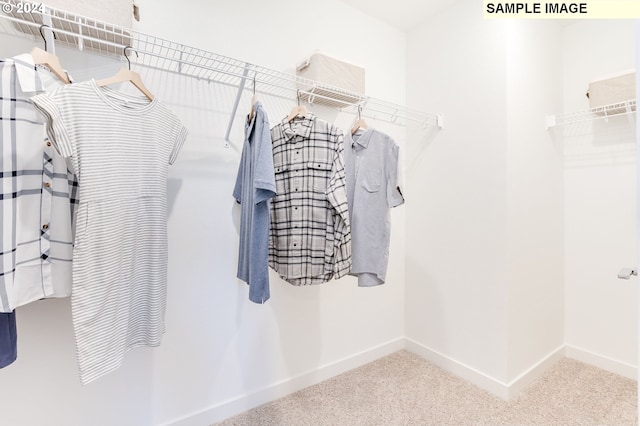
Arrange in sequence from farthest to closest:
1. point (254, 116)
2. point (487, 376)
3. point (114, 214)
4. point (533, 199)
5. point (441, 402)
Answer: point (533, 199)
point (487, 376)
point (441, 402)
point (254, 116)
point (114, 214)

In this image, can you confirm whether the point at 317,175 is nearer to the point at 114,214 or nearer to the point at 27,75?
the point at 114,214

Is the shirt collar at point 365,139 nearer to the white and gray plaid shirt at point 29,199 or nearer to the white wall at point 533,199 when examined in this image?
the white wall at point 533,199

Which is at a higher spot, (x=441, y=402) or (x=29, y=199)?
(x=29, y=199)

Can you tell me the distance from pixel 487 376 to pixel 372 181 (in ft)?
4.41

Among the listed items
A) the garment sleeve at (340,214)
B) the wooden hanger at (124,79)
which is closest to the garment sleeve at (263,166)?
the garment sleeve at (340,214)

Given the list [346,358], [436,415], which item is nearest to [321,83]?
[346,358]

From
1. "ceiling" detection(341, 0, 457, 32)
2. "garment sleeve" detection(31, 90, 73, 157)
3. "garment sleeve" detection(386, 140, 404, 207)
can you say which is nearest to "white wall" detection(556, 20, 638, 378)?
"ceiling" detection(341, 0, 457, 32)

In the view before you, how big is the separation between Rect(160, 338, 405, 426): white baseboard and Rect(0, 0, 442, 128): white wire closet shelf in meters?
1.52

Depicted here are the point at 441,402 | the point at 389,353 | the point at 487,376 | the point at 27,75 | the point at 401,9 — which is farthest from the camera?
the point at 389,353

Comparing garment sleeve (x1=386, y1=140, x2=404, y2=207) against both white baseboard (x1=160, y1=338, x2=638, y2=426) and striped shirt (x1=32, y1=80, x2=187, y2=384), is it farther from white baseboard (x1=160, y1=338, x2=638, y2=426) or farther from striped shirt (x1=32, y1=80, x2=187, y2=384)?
white baseboard (x1=160, y1=338, x2=638, y2=426)

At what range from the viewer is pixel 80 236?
0.92 m

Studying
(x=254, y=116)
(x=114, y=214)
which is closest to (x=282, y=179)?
(x=254, y=116)

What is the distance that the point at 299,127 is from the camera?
4.54 ft

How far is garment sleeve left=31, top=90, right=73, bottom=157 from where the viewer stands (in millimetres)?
834
